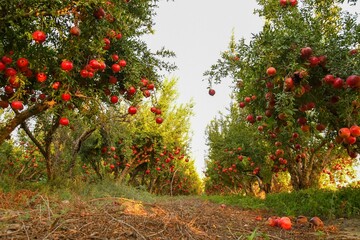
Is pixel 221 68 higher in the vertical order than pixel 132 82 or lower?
higher

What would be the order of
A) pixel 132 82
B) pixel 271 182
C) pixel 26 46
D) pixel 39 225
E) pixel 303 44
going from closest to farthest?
pixel 39 225 → pixel 303 44 → pixel 26 46 → pixel 132 82 → pixel 271 182

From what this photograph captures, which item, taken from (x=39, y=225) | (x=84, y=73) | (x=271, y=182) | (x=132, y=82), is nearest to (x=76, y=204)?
(x=39, y=225)

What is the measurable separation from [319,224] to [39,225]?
14.9 ft

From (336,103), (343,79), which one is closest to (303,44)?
(343,79)

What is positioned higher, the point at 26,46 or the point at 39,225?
the point at 26,46

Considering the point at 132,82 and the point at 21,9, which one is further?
the point at 132,82

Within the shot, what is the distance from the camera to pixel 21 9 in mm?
4793

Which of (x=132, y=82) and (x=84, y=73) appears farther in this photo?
(x=132, y=82)

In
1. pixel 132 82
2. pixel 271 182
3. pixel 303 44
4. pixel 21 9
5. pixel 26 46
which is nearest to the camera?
pixel 21 9

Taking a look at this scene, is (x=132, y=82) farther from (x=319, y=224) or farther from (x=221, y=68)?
(x=319, y=224)

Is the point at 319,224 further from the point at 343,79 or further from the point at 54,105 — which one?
the point at 54,105

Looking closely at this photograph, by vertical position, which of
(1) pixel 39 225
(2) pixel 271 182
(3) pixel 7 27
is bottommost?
(1) pixel 39 225

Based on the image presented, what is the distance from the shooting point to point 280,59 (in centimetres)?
513

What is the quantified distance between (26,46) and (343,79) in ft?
16.9
